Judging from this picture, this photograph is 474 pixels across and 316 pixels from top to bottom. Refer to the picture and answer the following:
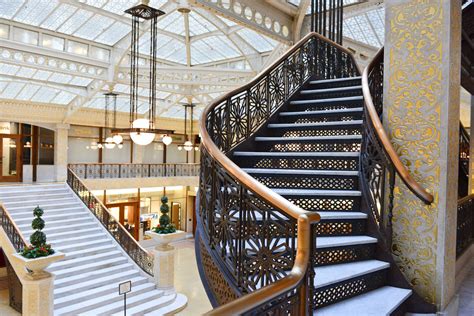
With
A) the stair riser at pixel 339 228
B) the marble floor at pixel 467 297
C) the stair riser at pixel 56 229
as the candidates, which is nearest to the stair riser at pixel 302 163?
the stair riser at pixel 339 228

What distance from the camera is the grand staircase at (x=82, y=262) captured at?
10.0m

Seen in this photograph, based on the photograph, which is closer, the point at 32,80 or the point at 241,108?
the point at 241,108

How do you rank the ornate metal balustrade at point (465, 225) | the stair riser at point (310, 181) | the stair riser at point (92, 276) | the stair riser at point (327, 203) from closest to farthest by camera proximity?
the stair riser at point (327, 203) < the stair riser at point (310, 181) < the ornate metal balustrade at point (465, 225) < the stair riser at point (92, 276)

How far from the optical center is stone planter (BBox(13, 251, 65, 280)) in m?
8.16

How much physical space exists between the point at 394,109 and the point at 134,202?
61.1 feet

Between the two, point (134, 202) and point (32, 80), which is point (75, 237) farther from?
point (134, 202)

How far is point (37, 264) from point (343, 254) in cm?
747

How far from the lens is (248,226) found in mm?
2561

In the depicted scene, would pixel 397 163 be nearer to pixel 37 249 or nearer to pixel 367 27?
pixel 37 249

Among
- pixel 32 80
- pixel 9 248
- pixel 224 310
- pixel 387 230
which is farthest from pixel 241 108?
pixel 32 80

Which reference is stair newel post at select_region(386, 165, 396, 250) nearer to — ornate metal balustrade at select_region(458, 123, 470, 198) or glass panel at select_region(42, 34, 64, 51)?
ornate metal balustrade at select_region(458, 123, 470, 198)

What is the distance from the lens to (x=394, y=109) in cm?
338

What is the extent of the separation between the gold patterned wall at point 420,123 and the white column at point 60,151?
57.0ft

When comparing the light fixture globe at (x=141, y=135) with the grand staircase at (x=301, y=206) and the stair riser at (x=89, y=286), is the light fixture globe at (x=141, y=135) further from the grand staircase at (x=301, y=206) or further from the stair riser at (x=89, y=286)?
the stair riser at (x=89, y=286)
